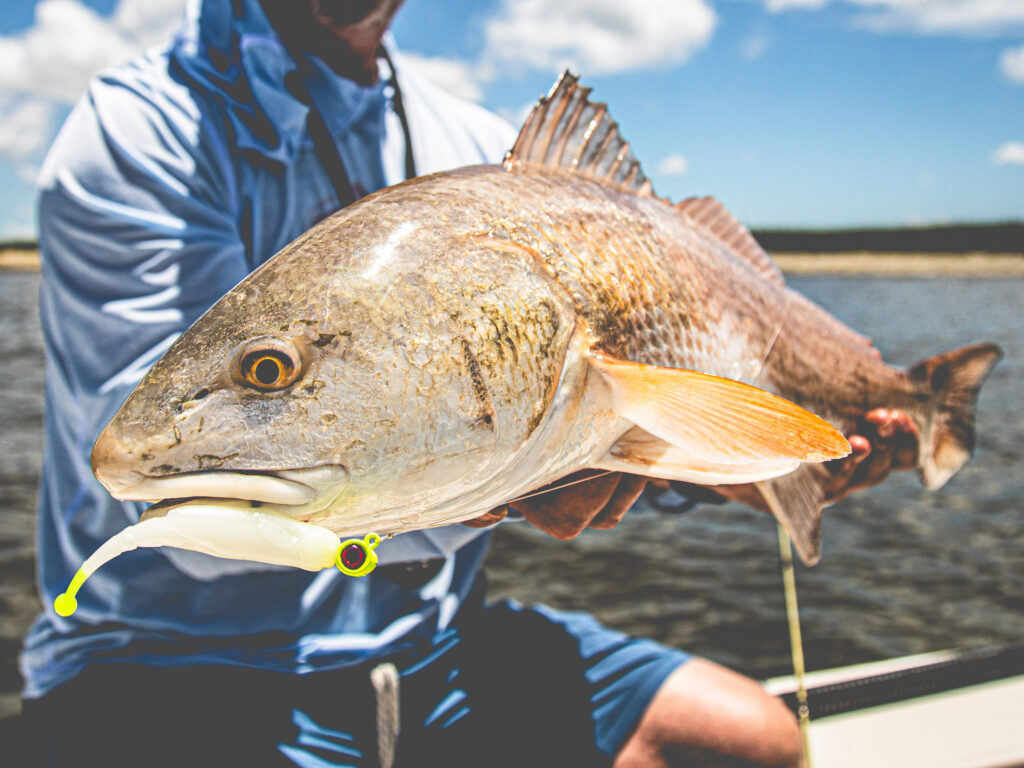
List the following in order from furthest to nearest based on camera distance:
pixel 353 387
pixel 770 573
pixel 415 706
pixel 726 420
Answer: pixel 770 573 < pixel 415 706 < pixel 726 420 < pixel 353 387

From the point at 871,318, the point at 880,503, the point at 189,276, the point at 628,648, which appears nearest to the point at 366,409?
the point at 189,276

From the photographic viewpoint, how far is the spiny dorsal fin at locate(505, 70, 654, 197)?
66.1 inches

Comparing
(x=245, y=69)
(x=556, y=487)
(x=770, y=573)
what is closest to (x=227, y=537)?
(x=556, y=487)

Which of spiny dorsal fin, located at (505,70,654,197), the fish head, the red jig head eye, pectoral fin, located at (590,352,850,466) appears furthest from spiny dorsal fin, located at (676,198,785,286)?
the red jig head eye

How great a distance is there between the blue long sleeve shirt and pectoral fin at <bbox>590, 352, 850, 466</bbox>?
0.86 m

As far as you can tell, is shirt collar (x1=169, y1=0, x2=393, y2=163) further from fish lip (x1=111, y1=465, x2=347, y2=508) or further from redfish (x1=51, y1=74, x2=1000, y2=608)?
fish lip (x1=111, y1=465, x2=347, y2=508)

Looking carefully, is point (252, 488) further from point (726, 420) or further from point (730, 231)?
point (730, 231)

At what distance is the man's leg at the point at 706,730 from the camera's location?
2619mm

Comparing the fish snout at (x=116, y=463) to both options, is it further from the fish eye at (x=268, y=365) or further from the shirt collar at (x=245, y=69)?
the shirt collar at (x=245, y=69)

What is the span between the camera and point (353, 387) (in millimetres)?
1110

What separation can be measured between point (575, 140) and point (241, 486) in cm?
112

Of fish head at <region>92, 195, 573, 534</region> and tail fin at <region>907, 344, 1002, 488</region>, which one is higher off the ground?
fish head at <region>92, 195, 573, 534</region>

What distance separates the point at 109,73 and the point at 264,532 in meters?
1.78

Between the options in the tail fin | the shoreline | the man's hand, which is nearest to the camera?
the man's hand
